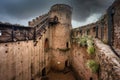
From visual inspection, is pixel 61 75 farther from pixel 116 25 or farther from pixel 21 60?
pixel 116 25

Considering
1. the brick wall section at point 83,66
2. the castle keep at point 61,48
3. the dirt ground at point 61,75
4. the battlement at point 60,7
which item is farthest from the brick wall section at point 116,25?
the battlement at point 60,7

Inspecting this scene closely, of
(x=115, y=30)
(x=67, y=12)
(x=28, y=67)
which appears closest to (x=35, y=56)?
(x=28, y=67)

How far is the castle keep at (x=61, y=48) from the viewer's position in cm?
652

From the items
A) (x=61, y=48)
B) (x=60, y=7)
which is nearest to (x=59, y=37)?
(x=61, y=48)

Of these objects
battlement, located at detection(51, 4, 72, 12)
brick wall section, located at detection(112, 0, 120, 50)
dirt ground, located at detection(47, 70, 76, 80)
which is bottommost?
dirt ground, located at detection(47, 70, 76, 80)

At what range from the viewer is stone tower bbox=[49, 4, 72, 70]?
17.3 metres

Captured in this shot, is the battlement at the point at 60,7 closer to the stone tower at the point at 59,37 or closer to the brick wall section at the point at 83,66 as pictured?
the stone tower at the point at 59,37

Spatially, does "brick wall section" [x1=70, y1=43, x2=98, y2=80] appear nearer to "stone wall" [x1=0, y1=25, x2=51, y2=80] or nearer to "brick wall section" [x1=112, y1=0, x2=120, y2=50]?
"brick wall section" [x1=112, y1=0, x2=120, y2=50]

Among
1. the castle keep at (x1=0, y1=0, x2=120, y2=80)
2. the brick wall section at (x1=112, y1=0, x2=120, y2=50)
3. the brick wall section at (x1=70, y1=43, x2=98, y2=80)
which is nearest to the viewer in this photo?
the brick wall section at (x1=112, y1=0, x2=120, y2=50)

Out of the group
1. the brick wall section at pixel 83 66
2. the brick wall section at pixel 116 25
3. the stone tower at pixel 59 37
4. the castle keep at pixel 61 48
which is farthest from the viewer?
the stone tower at pixel 59 37

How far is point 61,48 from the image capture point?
17.5 metres

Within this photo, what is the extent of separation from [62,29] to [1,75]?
40.3ft

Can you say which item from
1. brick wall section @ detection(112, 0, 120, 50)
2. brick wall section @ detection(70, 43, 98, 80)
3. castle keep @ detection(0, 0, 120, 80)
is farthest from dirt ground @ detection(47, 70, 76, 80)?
brick wall section @ detection(112, 0, 120, 50)

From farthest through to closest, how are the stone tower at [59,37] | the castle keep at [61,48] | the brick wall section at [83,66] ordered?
the stone tower at [59,37] → the brick wall section at [83,66] → the castle keep at [61,48]
